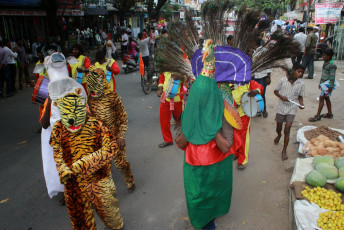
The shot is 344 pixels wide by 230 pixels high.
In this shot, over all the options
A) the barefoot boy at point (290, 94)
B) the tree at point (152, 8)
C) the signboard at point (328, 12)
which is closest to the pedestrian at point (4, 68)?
the barefoot boy at point (290, 94)

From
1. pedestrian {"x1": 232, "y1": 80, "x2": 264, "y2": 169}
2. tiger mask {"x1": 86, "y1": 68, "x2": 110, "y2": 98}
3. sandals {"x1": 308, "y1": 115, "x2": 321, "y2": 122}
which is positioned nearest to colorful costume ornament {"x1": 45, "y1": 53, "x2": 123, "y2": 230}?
tiger mask {"x1": 86, "y1": 68, "x2": 110, "y2": 98}

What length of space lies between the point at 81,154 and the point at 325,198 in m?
2.58

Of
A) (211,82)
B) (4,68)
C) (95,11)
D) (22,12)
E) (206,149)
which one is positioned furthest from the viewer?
(95,11)

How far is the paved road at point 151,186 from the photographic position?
341 cm

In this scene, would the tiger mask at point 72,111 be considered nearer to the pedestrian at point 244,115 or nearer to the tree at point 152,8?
the pedestrian at point 244,115

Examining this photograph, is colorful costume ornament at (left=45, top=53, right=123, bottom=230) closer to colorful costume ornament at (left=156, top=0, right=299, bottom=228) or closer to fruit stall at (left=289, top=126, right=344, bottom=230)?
colorful costume ornament at (left=156, top=0, right=299, bottom=228)

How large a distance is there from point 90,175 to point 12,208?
1913mm

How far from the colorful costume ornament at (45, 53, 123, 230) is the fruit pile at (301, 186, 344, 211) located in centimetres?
210

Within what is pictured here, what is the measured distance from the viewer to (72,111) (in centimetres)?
242

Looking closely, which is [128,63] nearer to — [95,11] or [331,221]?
[331,221]

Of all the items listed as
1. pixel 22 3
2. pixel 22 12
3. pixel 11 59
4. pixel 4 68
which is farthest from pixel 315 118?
pixel 22 12

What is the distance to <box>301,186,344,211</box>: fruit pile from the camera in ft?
9.62

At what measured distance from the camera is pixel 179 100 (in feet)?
16.9

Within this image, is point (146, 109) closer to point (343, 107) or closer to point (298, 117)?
point (298, 117)
